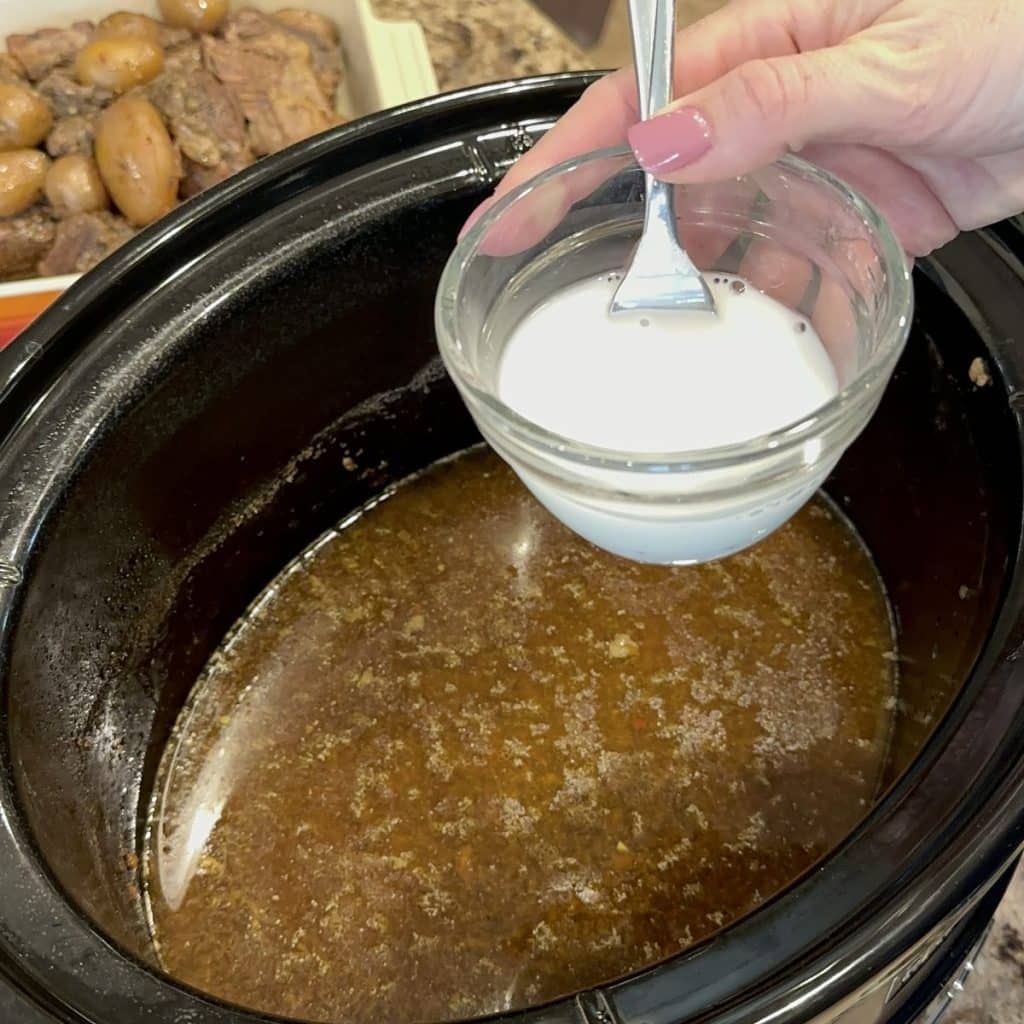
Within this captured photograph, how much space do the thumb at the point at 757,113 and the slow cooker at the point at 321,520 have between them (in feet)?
0.71

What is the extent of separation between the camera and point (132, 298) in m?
0.83

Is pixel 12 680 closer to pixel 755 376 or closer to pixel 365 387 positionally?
pixel 365 387

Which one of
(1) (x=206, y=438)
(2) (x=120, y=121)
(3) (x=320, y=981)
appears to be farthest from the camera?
(2) (x=120, y=121)

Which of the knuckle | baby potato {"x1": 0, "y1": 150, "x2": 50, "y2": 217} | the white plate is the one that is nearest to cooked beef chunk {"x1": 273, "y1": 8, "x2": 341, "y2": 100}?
the white plate

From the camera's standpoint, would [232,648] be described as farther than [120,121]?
No

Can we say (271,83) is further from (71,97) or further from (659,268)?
(659,268)

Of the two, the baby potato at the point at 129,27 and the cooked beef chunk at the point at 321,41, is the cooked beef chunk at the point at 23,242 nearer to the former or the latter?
the baby potato at the point at 129,27

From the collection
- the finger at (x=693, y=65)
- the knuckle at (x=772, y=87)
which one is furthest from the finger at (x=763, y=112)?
the finger at (x=693, y=65)

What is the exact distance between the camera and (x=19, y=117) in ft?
4.05

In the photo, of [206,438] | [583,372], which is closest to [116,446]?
[206,438]

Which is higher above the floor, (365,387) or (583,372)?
(583,372)

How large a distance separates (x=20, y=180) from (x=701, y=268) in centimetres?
85

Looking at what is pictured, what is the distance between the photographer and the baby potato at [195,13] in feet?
4.30

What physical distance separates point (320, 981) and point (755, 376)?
0.51 m
